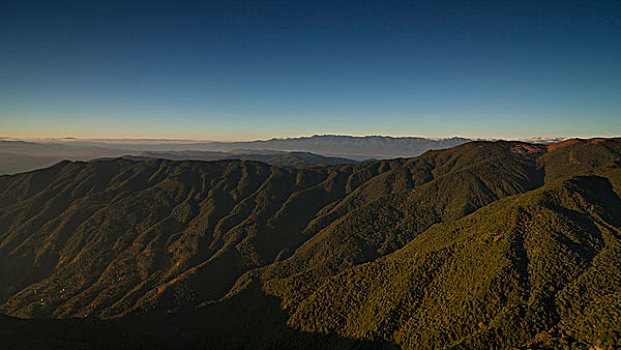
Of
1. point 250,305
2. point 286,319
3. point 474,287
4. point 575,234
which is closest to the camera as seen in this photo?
point 474,287

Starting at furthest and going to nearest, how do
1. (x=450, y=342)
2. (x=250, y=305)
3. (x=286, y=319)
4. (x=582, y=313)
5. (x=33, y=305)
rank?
1. (x=33, y=305)
2. (x=250, y=305)
3. (x=286, y=319)
4. (x=450, y=342)
5. (x=582, y=313)

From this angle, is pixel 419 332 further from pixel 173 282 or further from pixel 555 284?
pixel 173 282

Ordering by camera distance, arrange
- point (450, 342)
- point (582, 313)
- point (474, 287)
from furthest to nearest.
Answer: point (474, 287) < point (450, 342) < point (582, 313)

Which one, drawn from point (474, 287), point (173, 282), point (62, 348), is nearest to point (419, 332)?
point (474, 287)

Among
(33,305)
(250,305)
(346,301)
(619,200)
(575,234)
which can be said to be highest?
(619,200)

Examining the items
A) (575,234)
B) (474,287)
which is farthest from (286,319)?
(575,234)

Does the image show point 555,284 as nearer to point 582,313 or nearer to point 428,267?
point 582,313

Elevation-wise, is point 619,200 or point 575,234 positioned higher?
point 619,200

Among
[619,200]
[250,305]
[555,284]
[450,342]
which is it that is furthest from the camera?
[250,305]

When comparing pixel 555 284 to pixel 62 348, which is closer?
pixel 62 348
